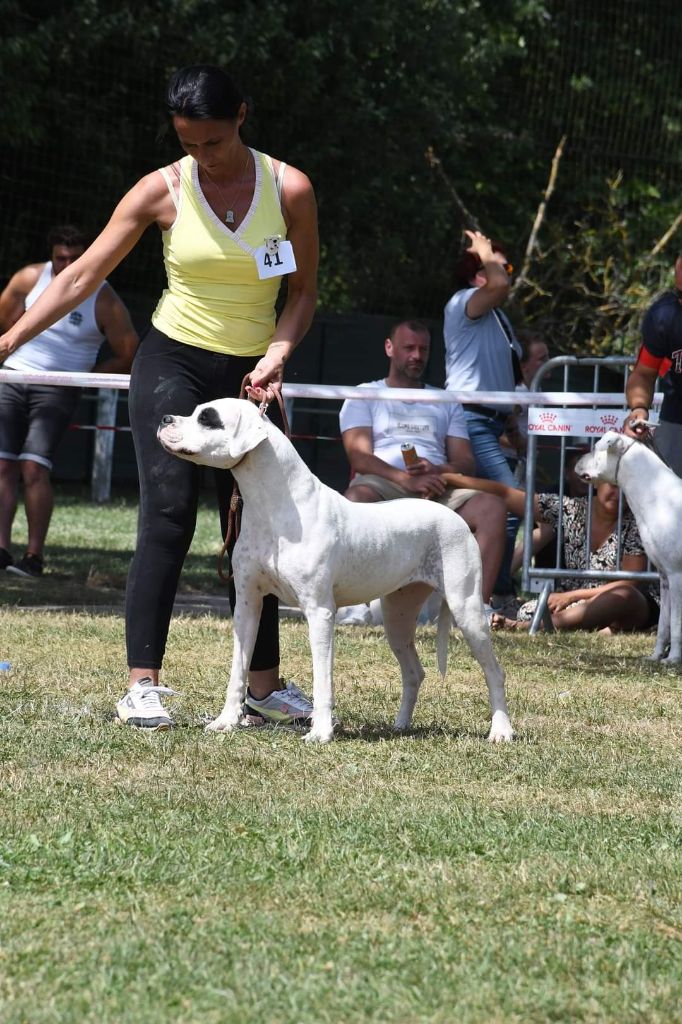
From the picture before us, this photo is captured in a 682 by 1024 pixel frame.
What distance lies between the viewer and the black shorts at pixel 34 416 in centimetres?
925

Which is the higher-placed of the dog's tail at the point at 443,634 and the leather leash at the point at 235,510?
the leather leash at the point at 235,510

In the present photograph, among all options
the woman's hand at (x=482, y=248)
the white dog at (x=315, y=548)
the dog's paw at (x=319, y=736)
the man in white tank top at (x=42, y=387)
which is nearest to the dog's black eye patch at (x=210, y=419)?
the white dog at (x=315, y=548)

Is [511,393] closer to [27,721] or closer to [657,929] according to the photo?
[27,721]

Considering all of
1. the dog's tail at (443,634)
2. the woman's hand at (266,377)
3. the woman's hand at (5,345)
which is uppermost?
the woman's hand at (5,345)

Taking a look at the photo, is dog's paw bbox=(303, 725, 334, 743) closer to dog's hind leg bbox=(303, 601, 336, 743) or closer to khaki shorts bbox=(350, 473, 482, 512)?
dog's hind leg bbox=(303, 601, 336, 743)

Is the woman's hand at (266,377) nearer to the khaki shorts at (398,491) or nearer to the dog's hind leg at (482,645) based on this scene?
the dog's hind leg at (482,645)

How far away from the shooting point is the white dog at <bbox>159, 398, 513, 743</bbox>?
465cm

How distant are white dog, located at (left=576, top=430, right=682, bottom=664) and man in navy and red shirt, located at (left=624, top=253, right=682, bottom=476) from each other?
13 cm

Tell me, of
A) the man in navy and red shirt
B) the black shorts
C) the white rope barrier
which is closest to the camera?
the man in navy and red shirt

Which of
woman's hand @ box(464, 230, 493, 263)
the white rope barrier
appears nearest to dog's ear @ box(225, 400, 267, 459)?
the white rope barrier

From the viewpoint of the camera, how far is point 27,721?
4.88 metres

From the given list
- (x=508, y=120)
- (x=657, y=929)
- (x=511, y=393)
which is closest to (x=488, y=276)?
(x=511, y=393)

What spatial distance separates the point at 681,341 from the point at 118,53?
499 inches

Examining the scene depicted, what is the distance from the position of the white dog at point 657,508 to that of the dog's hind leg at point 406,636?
2.45 meters
